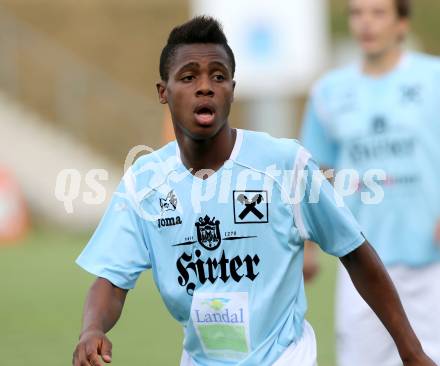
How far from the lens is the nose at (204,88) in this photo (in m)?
4.81

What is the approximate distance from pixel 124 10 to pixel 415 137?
68.5 feet

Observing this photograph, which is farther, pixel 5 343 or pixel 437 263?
pixel 5 343

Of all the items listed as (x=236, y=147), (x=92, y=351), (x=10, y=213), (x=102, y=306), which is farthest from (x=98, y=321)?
(x=10, y=213)

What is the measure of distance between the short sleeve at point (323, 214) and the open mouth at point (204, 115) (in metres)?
0.41

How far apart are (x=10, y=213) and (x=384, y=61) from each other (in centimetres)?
1345

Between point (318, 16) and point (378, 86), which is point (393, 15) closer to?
point (378, 86)

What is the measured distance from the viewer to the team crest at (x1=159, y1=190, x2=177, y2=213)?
16.7 ft

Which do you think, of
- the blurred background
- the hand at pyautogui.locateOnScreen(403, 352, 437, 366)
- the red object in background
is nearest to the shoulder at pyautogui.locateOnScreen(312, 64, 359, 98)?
the hand at pyautogui.locateOnScreen(403, 352, 437, 366)

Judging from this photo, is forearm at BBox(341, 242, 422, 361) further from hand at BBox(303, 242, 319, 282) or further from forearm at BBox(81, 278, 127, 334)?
hand at BBox(303, 242, 319, 282)

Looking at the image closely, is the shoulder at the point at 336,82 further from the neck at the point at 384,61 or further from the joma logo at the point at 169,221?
the joma logo at the point at 169,221

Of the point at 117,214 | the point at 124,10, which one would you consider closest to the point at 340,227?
the point at 117,214

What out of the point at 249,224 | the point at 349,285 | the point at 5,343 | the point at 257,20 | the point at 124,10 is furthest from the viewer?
the point at 124,10

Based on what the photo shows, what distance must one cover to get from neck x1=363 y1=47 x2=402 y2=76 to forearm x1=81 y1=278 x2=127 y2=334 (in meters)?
2.99

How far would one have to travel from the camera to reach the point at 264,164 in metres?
5.03
